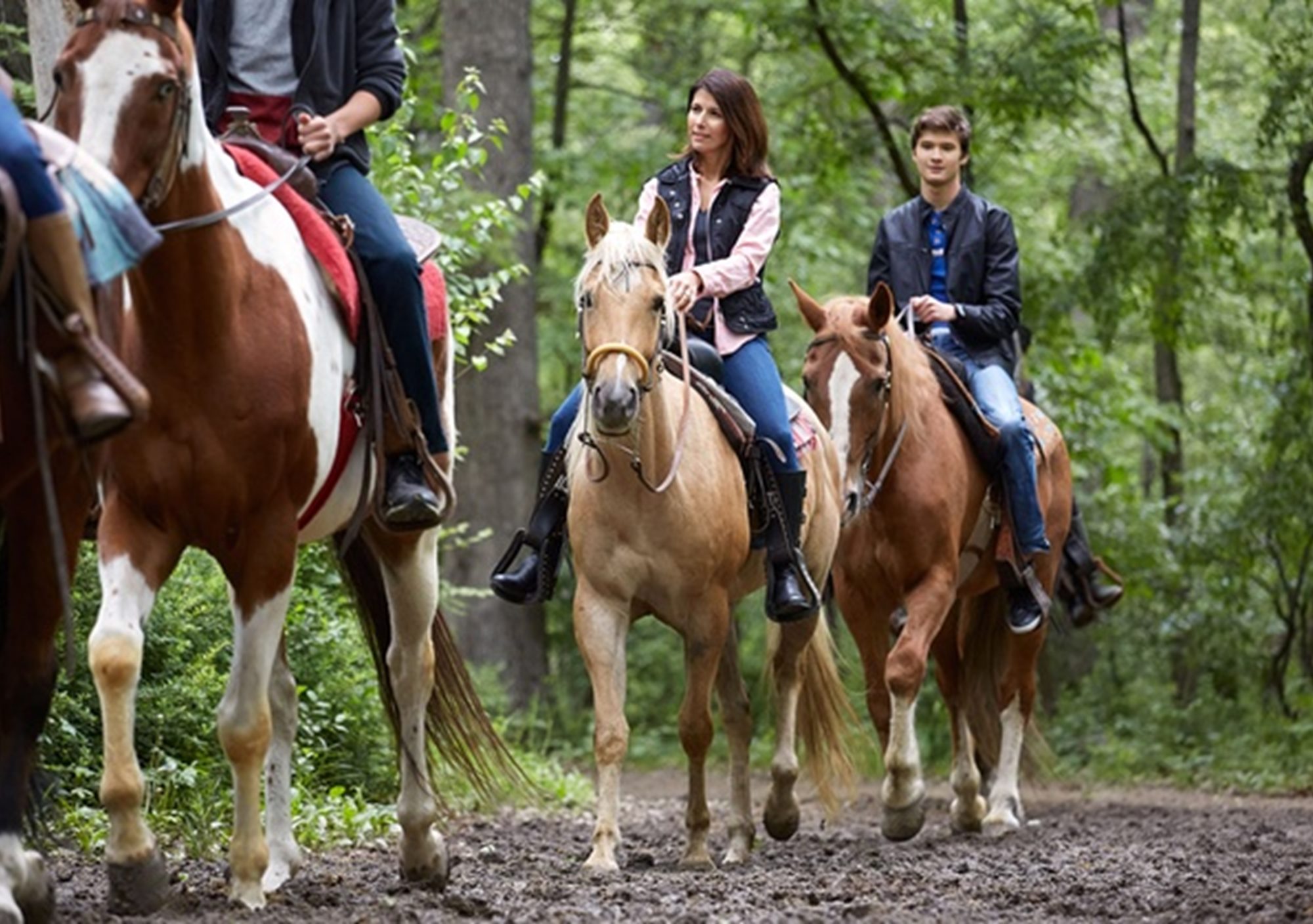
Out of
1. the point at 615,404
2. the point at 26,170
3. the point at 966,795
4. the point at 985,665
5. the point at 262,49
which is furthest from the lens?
the point at 985,665

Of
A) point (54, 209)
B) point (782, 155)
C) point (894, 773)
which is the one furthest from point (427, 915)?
point (782, 155)

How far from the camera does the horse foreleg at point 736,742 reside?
31.8 feet

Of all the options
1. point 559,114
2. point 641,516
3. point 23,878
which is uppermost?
point 559,114

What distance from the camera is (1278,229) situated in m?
17.3

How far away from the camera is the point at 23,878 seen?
234 inches

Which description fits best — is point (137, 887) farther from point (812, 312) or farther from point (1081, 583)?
point (1081, 583)

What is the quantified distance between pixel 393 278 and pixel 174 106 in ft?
4.94

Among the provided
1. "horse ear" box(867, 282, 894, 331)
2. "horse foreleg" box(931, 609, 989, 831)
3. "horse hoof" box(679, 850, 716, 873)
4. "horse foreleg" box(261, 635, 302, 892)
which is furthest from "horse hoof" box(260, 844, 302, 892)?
"horse foreleg" box(931, 609, 989, 831)

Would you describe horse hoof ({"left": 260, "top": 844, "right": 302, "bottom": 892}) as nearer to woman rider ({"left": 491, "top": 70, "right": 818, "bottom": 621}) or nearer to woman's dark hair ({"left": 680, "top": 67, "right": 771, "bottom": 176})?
woman rider ({"left": 491, "top": 70, "right": 818, "bottom": 621})

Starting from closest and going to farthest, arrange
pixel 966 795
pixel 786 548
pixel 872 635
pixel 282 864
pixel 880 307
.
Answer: pixel 282 864, pixel 786 548, pixel 880 307, pixel 872 635, pixel 966 795

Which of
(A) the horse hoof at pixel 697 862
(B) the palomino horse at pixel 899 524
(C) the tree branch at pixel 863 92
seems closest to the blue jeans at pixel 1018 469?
(B) the palomino horse at pixel 899 524

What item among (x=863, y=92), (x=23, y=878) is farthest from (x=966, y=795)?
(x=863, y=92)

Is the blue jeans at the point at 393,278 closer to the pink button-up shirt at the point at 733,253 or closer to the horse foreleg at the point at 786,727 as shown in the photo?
the pink button-up shirt at the point at 733,253

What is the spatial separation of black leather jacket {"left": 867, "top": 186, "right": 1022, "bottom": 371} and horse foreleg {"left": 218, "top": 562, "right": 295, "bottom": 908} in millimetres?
5988
